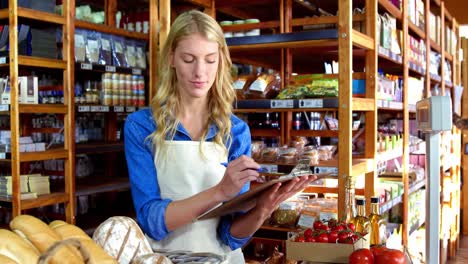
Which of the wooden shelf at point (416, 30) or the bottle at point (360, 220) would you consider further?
the wooden shelf at point (416, 30)

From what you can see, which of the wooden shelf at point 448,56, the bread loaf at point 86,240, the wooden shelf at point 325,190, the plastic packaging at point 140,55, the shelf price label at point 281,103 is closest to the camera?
the bread loaf at point 86,240

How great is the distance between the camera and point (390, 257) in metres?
1.52

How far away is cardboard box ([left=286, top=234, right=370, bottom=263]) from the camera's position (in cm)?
167

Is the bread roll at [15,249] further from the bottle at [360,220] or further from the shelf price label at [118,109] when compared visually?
the shelf price label at [118,109]

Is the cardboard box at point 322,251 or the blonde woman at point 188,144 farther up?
the blonde woman at point 188,144

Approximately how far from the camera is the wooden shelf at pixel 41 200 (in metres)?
3.77

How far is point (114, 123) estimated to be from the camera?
216 inches

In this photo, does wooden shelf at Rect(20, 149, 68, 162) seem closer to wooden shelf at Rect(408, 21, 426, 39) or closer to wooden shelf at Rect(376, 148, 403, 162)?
wooden shelf at Rect(376, 148, 403, 162)

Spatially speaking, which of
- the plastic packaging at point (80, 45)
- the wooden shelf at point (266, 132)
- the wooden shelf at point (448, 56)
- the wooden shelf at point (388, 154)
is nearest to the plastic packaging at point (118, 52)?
the plastic packaging at point (80, 45)

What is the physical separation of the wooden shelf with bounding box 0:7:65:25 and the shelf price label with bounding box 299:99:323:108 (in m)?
2.01

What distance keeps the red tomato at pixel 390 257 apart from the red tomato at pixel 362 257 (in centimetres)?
2

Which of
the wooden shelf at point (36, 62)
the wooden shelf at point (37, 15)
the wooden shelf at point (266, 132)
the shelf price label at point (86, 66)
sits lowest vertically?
the wooden shelf at point (266, 132)

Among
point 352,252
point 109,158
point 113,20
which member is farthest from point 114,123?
point 352,252

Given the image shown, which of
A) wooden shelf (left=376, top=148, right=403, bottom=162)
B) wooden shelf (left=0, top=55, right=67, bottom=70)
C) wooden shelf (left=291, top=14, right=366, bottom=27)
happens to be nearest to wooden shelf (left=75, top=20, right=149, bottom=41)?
wooden shelf (left=0, top=55, right=67, bottom=70)
